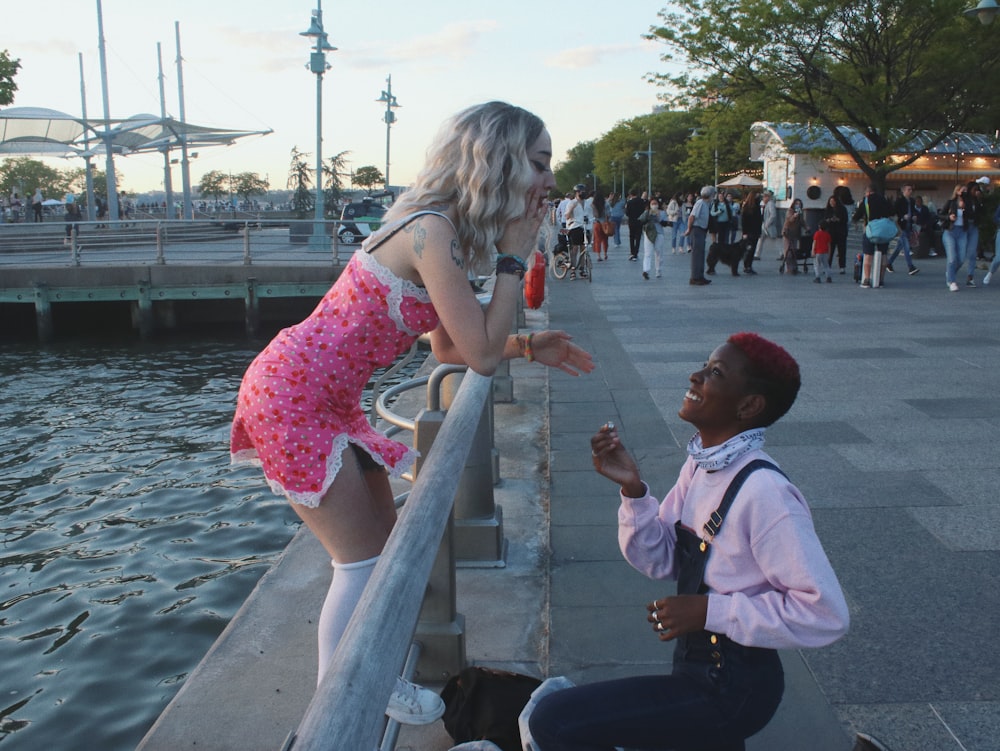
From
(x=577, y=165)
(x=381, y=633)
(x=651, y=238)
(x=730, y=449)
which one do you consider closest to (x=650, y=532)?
(x=730, y=449)

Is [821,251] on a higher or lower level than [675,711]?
higher

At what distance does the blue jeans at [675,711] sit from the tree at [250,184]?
104 meters

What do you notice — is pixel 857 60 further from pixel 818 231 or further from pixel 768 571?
pixel 768 571

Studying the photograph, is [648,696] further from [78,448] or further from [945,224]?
[945,224]

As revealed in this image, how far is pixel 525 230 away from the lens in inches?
96.3

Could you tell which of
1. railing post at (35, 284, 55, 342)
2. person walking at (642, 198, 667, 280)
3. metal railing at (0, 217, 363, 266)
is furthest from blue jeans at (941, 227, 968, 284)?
railing post at (35, 284, 55, 342)

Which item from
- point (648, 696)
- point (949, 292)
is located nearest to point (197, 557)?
point (648, 696)

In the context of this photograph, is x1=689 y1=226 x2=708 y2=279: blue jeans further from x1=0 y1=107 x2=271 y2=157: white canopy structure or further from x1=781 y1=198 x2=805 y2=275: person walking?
x1=0 y1=107 x2=271 y2=157: white canopy structure

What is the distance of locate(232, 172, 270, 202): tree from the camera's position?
105m

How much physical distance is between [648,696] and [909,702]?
4.13ft

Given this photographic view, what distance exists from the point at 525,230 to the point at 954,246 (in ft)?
48.4

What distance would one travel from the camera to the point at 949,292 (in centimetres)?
1534

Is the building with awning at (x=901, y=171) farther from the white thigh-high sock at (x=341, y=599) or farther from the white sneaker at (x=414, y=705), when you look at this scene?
the white thigh-high sock at (x=341, y=599)

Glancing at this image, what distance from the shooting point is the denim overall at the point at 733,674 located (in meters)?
2.07
